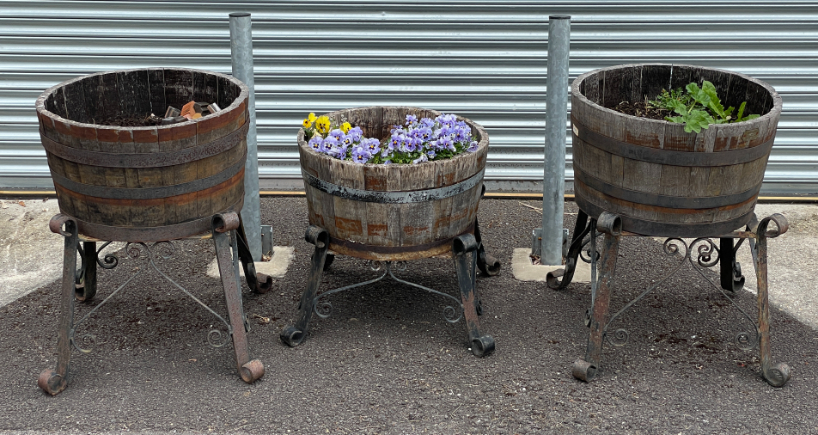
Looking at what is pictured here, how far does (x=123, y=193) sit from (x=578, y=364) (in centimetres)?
217

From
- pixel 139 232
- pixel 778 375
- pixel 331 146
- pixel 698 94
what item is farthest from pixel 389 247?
pixel 778 375

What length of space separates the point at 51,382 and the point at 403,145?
192 centimetres

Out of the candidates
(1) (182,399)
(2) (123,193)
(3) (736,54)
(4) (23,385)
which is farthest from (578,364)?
(3) (736,54)

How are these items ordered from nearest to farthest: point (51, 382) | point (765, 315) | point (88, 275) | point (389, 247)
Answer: point (51, 382) < point (765, 315) < point (389, 247) < point (88, 275)

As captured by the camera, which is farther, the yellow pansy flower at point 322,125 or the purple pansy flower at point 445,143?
the yellow pansy flower at point 322,125

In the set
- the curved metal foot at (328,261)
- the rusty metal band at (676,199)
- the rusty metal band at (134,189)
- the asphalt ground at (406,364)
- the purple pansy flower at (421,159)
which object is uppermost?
the purple pansy flower at (421,159)

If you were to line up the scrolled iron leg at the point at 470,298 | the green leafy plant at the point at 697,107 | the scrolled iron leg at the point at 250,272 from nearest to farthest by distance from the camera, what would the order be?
the green leafy plant at the point at 697,107
the scrolled iron leg at the point at 470,298
the scrolled iron leg at the point at 250,272

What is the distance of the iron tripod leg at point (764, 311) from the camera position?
3.71m

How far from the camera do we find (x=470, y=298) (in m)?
4.04

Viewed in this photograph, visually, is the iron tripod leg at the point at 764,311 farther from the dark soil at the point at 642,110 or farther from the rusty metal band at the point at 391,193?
the rusty metal band at the point at 391,193

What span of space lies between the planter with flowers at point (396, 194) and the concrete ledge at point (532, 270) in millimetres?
850

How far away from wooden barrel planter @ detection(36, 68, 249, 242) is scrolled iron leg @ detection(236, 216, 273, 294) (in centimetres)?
51

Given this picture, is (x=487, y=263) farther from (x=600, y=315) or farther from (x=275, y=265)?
(x=275, y=265)

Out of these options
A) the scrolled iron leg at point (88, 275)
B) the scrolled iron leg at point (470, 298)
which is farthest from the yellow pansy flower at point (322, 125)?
the scrolled iron leg at point (88, 275)
